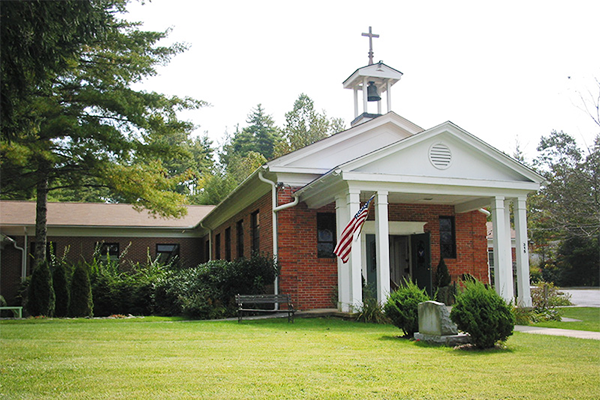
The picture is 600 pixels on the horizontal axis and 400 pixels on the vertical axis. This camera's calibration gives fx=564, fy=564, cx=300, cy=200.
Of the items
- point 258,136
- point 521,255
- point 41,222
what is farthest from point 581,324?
point 258,136

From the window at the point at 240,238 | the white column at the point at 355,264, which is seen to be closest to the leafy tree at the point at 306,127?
the window at the point at 240,238

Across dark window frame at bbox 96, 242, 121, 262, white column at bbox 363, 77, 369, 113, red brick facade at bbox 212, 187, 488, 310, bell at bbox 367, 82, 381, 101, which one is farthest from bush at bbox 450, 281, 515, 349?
dark window frame at bbox 96, 242, 121, 262

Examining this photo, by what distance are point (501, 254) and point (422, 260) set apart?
3.03 metres

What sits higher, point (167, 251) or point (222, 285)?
point (167, 251)

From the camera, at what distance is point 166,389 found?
19.4ft

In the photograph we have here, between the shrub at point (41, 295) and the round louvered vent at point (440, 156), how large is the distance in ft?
37.9

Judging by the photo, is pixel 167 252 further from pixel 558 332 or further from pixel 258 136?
pixel 258 136

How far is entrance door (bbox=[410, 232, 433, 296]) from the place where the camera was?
16.8 metres

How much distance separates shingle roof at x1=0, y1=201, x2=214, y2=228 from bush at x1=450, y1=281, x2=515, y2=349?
1929 cm

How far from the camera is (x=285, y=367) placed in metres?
7.09

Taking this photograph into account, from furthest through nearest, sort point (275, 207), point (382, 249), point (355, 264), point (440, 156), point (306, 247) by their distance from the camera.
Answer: point (306, 247) < point (275, 207) < point (440, 156) < point (355, 264) < point (382, 249)

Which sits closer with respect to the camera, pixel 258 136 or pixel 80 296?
pixel 80 296

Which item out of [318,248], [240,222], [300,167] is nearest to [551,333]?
[318,248]

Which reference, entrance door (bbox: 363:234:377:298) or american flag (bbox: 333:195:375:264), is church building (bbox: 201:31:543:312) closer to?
entrance door (bbox: 363:234:377:298)
